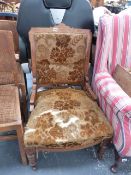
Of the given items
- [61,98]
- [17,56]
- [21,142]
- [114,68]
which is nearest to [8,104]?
[21,142]

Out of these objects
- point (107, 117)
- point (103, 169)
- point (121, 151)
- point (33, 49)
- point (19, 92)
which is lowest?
point (103, 169)

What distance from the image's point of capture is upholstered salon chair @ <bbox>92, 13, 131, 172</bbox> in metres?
1.17

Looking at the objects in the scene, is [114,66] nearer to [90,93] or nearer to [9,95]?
[90,93]

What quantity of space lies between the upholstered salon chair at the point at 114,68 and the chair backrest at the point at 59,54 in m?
0.12

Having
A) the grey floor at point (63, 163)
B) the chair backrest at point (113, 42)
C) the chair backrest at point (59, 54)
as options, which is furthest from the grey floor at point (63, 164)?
the chair backrest at point (113, 42)

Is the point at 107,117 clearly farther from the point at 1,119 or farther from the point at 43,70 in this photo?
the point at 1,119

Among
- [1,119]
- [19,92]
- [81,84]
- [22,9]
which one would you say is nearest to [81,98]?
[81,84]

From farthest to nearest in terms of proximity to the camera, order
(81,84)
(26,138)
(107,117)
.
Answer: (81,84), (107,117), (26,138)

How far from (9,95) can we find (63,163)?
2.14 feet

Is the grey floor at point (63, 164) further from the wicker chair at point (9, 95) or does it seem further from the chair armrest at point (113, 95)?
the chair armrest at point (113, 95)

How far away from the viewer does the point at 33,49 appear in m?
1.41

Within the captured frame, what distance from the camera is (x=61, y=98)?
1397 millimetres

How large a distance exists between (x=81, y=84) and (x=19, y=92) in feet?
1.68

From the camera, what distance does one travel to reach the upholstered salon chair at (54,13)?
1.56 m
